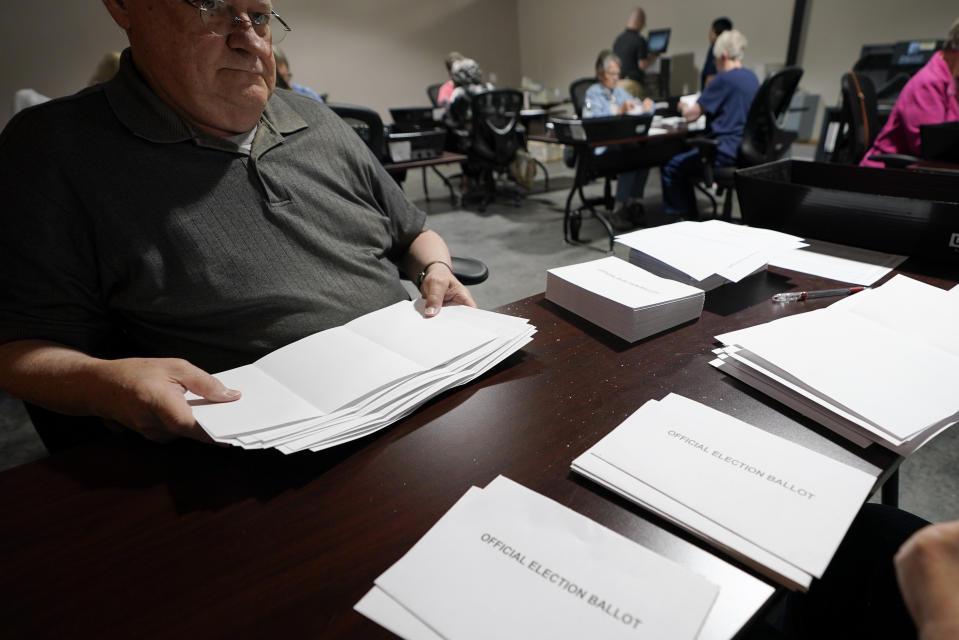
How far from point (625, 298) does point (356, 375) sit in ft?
1.38

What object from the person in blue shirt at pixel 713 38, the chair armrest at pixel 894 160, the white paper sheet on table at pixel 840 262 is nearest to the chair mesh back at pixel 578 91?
the person in blue shirt at pixel 713 38

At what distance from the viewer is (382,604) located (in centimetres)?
39

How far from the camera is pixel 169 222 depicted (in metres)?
0.78

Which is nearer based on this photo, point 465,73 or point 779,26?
point 465,73

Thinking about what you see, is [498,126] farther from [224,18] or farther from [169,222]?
[169,222]

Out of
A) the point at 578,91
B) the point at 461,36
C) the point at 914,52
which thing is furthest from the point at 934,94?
the point at 461,36

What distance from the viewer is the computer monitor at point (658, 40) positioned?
21.5ft

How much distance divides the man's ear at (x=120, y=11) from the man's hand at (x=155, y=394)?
1.83ft

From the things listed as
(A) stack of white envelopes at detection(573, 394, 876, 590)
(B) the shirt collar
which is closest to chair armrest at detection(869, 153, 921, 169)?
(A) stack of white envelopes at detection(573, 394, 876, 590)

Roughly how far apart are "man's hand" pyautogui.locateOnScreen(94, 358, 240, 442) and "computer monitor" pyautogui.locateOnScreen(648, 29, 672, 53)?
7.56m

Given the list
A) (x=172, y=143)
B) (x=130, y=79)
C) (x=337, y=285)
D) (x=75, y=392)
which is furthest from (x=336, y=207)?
(x=75, y=392)

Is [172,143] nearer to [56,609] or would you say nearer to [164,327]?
[164,327]

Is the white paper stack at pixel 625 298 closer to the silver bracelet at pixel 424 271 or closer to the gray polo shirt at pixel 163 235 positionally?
the silver bracelet at pixel 424 271

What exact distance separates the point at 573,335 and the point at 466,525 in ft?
1.35
